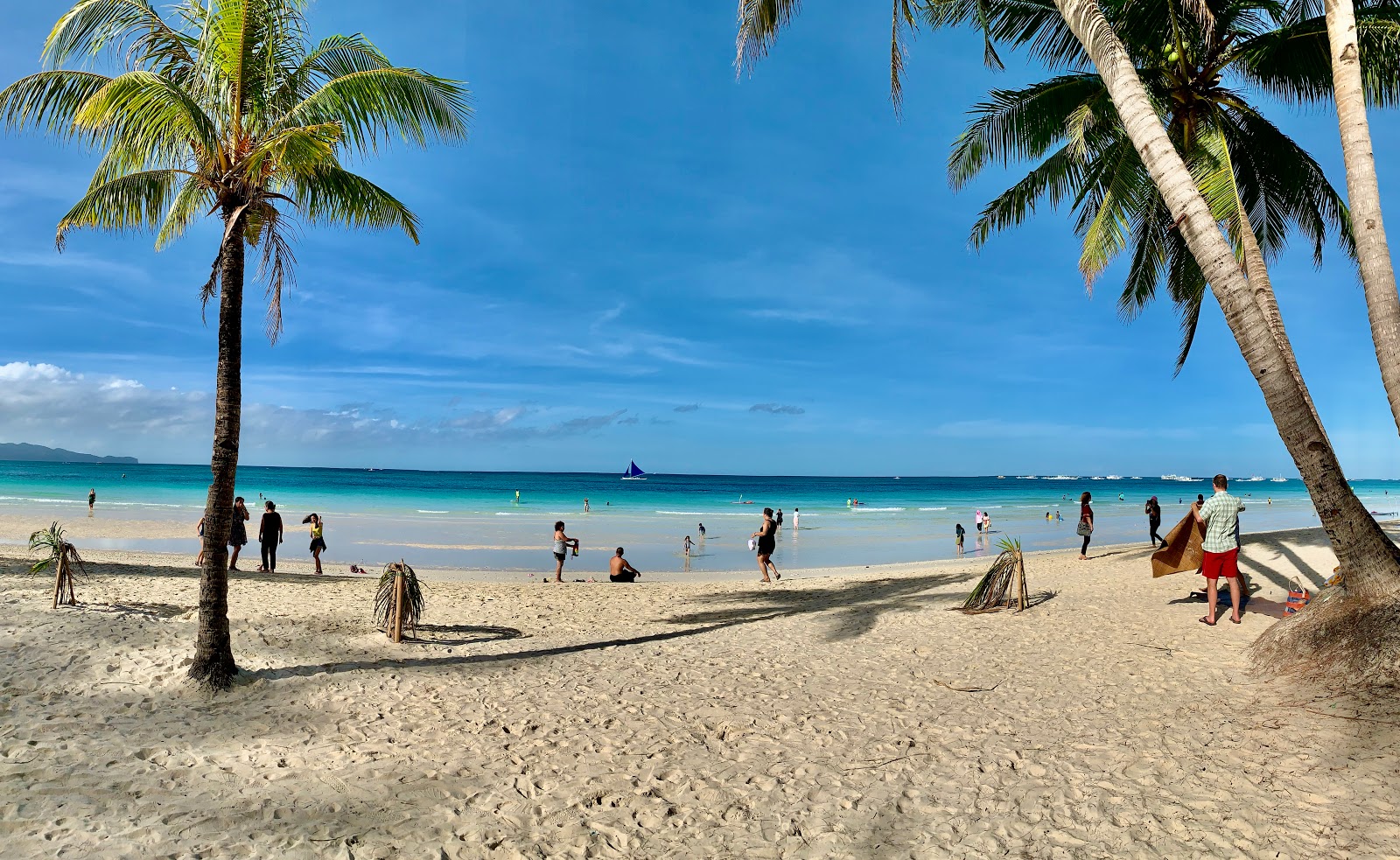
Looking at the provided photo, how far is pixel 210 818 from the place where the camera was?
409cm

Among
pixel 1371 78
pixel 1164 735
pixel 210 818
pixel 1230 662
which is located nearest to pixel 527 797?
pixel 210 818

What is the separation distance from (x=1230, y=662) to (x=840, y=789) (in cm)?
454

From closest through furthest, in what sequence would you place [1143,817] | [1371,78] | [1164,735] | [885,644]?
[1143,817], [1164,735], [885,644], [1371,78]

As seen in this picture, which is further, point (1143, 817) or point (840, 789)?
point (840, 789)

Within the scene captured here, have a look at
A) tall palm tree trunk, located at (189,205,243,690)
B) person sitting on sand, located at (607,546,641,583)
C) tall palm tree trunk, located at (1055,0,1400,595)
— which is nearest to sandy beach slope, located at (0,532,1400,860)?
tall palm tree trunk, located at (189,205,243,690)

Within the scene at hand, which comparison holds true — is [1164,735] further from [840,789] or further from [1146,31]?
[1146,31]

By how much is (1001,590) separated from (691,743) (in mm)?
6217

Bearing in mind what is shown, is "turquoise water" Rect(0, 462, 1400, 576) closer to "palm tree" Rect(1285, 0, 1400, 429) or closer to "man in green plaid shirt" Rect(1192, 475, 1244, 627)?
"man in green plaid shirt" Rect(1192, 475, 1244, 627)

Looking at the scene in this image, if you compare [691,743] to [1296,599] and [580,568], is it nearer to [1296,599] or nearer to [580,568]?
[1296,599]

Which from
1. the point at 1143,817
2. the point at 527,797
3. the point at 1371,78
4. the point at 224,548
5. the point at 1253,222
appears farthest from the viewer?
the point at 1253,222

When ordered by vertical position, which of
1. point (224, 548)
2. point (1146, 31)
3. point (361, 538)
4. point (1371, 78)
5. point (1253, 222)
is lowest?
point (361, 538)

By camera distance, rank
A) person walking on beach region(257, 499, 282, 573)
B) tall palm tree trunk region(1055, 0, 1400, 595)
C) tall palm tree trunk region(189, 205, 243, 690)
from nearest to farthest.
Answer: tall palm tree trunk region(1055, 0, 1400, 595), tall palm tree trunk region(189, 205, 243, 690), person walking on beach region(257, 499, 282, 573)

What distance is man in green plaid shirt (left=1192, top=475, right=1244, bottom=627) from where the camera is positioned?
7.57 meters

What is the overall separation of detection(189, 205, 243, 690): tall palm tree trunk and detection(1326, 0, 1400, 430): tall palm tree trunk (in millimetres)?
10016
